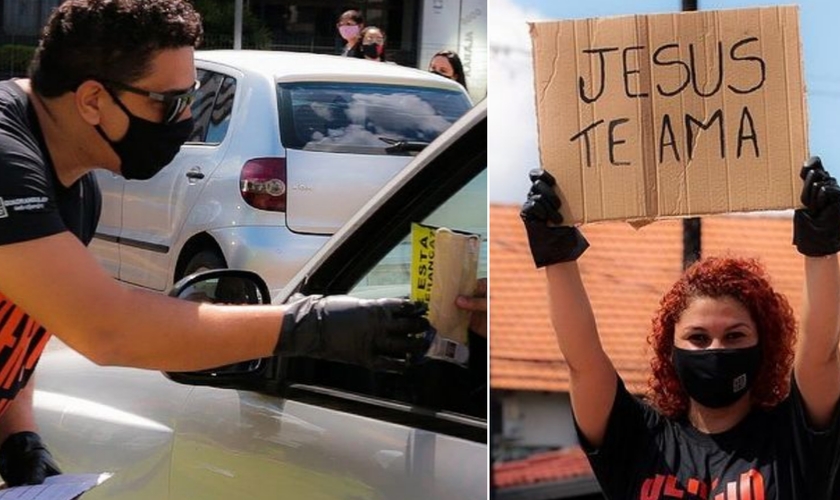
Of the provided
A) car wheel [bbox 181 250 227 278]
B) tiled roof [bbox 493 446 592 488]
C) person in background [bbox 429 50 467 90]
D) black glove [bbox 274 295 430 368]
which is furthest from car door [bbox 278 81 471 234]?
black glove [bbox 274 295 430 368]

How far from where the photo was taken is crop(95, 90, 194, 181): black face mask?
8.59ft

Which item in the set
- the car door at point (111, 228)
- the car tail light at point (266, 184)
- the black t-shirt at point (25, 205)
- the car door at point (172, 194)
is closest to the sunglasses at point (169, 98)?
the black t-shirt at point (25, 205)

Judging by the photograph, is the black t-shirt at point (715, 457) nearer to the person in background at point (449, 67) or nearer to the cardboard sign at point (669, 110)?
the cardboard sign at point (669, 110)

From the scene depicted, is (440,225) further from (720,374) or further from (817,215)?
(817,215)

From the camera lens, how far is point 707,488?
6.89 feet

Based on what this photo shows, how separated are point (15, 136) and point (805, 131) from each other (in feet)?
4.15

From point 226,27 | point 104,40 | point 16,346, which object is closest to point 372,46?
point 226,27

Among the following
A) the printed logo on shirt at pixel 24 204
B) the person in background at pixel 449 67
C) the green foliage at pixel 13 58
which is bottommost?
the printed logo on shirt at pixel 24 204

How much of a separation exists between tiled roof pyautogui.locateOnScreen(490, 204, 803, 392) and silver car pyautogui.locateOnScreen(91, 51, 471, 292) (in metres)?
3.04

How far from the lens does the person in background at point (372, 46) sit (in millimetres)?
8219

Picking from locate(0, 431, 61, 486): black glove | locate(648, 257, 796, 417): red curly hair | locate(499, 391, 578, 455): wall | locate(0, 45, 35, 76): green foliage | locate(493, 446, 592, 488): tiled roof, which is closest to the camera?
locate(648, 257, 796, 417): red curly hair

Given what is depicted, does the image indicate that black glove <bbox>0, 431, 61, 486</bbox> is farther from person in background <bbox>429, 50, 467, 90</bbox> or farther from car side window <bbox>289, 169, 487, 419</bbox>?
person in background <bbox>429, 50, 467, 90</bbox>

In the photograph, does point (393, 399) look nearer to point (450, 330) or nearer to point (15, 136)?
point (450, 330)

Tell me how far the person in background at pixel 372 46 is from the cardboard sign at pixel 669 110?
606 centimetres
